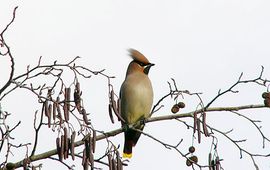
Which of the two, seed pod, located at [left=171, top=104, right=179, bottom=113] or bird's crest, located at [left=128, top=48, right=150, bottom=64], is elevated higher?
bird's crest, located at [left=128, top=48, right=150, bottom=64]

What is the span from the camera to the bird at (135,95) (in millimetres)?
6465

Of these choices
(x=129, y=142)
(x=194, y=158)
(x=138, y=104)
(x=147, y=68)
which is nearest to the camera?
(x=194, y=158)

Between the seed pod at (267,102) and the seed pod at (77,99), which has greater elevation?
the seed pod at (77,99)

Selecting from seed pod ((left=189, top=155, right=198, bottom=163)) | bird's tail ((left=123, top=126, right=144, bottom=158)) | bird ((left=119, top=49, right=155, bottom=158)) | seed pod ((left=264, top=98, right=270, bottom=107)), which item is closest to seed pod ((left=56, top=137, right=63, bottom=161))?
seed pod ((left=189, top=155, right=198, bottom=163))

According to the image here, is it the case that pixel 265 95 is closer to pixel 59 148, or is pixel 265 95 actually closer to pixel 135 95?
pixel 59 148

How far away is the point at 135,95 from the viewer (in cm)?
651

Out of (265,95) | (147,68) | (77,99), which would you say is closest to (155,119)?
(265,95)

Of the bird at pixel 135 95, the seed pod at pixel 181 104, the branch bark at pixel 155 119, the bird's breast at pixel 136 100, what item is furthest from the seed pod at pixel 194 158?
the bird's breast at pixel 136 100

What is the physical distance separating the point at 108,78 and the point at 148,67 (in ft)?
9.79

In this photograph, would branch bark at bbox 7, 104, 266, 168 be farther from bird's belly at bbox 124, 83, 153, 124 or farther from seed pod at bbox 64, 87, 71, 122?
bird's belly at bbox 124, 83, 153, 124

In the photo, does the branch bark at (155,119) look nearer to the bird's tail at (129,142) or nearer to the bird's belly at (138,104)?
the bird's belly at (138,104)

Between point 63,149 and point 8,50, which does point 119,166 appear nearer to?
point 63,149

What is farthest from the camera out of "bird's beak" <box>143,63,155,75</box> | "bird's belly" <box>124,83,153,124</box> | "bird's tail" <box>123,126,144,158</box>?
"bird's beak" <box>143,63,155,75</box>

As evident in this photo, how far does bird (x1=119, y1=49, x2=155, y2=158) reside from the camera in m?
6.46
